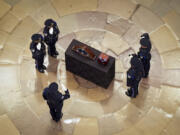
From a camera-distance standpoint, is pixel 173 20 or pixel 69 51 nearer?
pixel 69 51

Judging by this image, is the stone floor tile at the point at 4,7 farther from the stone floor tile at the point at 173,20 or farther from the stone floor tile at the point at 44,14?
the stone floor tile at the point at 173,20

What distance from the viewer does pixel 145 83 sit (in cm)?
1334

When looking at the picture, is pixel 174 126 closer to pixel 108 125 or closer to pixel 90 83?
pixel 108 125

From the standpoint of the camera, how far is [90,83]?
1341cm

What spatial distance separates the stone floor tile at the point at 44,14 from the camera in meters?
15.0

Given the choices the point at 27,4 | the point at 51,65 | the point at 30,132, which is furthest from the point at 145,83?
the point at 27,4

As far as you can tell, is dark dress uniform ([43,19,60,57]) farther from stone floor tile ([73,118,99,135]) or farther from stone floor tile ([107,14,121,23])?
stone floor tile ([73,118,99,135])

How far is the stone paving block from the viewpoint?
14758 millimetres

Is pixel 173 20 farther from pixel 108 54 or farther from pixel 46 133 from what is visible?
pixel 46 133

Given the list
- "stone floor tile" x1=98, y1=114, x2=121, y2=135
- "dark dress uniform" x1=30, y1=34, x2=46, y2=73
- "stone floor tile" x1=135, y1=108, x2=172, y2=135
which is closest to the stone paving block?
"dark dress uniform" x1=30, y1=34, x2=46, y2=73

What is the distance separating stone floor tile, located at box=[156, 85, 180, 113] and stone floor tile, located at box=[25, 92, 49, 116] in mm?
3917

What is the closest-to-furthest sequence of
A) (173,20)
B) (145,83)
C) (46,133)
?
(46,133)
(145,83)
(173,20)

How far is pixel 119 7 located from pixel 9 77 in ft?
17.2

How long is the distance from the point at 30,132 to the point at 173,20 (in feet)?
22.7
